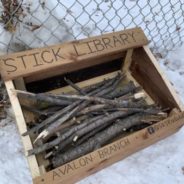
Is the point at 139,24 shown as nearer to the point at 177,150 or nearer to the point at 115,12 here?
the point at 115,12

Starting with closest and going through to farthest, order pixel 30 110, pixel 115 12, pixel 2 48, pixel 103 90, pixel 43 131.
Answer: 1. pixel 43 131
2. pixel 30 110
3. pixel 103 90
4. pixel 2 48
5. pixel 115 12

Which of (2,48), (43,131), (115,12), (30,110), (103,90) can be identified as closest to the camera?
(43,131)

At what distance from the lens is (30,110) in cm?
201

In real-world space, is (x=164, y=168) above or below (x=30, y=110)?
below

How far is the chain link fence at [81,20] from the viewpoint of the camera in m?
2.37

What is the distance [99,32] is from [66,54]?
759 mm

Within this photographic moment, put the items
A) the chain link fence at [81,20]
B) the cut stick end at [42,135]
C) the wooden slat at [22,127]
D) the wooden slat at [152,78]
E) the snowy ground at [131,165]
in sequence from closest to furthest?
the wooden slat at [22,127] < the cut stick end at [42,135] < the snowy ground at [131,165] < the wooden slat at [152,78] < the chain link fence at [81,20]

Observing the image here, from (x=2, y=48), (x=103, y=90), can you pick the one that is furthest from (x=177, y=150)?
(x=2, y=48)

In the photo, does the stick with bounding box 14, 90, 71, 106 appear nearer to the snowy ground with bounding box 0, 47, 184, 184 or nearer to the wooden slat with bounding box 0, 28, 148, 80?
the wooden slat with bounding box 0, 28, 148, 80

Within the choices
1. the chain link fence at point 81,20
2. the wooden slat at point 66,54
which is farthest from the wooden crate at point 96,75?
the chain link fence at point 81,20

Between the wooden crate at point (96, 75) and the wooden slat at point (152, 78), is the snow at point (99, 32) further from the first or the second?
the wooden slat at point (152, 78)

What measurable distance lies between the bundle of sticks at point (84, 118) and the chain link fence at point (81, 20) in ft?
1.70

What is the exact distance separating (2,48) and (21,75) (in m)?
0.53

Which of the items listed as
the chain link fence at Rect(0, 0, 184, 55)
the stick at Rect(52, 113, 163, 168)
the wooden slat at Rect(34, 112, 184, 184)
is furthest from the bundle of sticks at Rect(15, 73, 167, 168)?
the chain link fence at Rect(0, 0, 184, 55)
